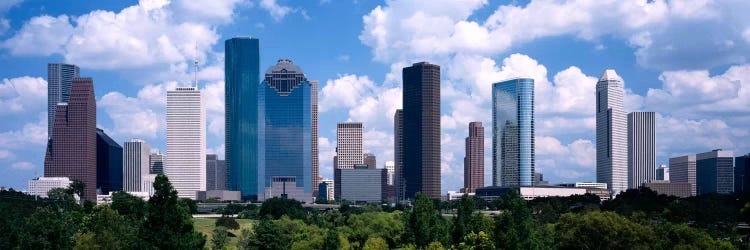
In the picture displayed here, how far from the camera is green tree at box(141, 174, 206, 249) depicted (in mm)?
69625

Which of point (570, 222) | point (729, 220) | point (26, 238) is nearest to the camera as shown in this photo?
point (26, 238)

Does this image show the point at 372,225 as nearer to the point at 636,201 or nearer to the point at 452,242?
the point at 452,242

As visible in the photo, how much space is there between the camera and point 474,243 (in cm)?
10794

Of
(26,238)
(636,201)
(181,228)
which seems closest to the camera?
(181,228)

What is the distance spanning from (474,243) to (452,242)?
9.18 m

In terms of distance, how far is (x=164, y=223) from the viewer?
7044cm

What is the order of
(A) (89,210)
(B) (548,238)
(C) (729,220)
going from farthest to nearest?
1. (A) (89,210)
2. (C) (729,220)
3. (B) (548,238)

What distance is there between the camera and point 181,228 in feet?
234

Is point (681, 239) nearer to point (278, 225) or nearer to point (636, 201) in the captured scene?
Result: point (278, 225)

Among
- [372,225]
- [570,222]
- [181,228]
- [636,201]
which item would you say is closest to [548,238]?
[570,222]

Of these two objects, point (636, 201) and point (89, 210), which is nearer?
point (89, 210)

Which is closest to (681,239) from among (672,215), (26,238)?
(672,215)

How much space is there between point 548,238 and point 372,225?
158 feet

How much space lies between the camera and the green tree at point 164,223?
69625 mm
